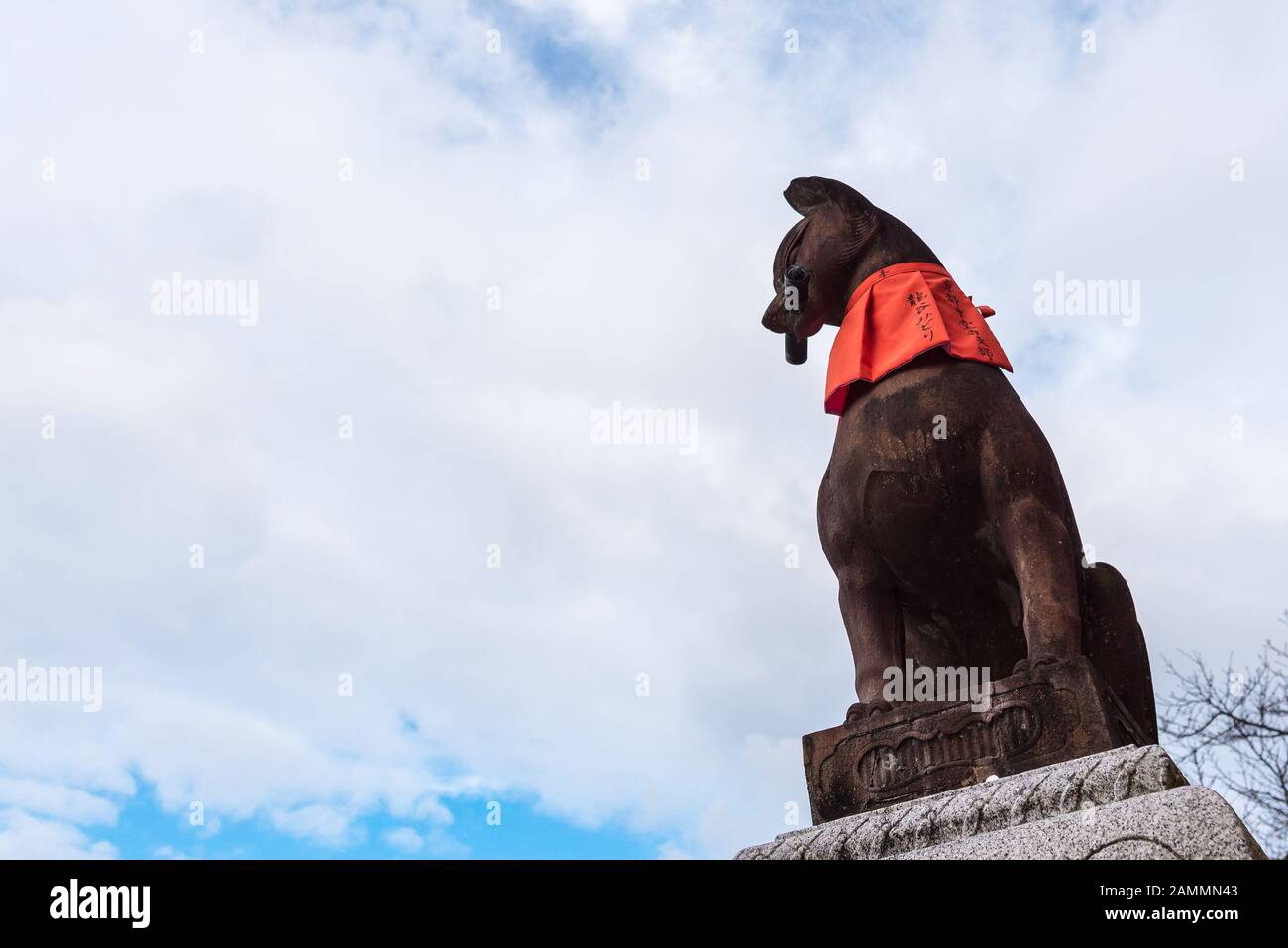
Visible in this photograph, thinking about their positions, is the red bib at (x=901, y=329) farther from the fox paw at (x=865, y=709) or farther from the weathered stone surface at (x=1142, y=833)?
the weathered stone surface at (x=1142, y=833)

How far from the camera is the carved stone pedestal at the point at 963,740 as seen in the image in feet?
13.3

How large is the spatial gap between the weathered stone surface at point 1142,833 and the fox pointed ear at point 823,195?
2887 millimetres

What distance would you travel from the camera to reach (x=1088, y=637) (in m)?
4.92

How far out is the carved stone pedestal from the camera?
4.04 metres

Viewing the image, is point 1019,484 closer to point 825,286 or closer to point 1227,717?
point 825,286

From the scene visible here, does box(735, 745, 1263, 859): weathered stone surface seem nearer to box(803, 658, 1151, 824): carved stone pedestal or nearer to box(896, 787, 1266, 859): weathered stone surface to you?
box(896, 787, 1266, 859): weathered stone surface

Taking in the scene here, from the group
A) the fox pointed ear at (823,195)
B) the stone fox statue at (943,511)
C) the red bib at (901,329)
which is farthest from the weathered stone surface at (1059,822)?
the fox pointed ear at (823,195)

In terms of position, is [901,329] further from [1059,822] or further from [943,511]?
[1059,822]

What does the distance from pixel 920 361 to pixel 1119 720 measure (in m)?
1.50

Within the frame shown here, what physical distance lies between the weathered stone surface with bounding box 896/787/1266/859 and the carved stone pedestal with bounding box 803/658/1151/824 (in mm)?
500

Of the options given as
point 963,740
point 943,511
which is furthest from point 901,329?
point 963,740

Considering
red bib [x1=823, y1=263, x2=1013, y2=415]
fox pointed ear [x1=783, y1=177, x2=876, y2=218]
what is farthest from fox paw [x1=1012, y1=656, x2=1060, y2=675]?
fox pointed ear [x1=783, y1=177, x2=876, y2=218]

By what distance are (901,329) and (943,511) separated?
0.75 metres
